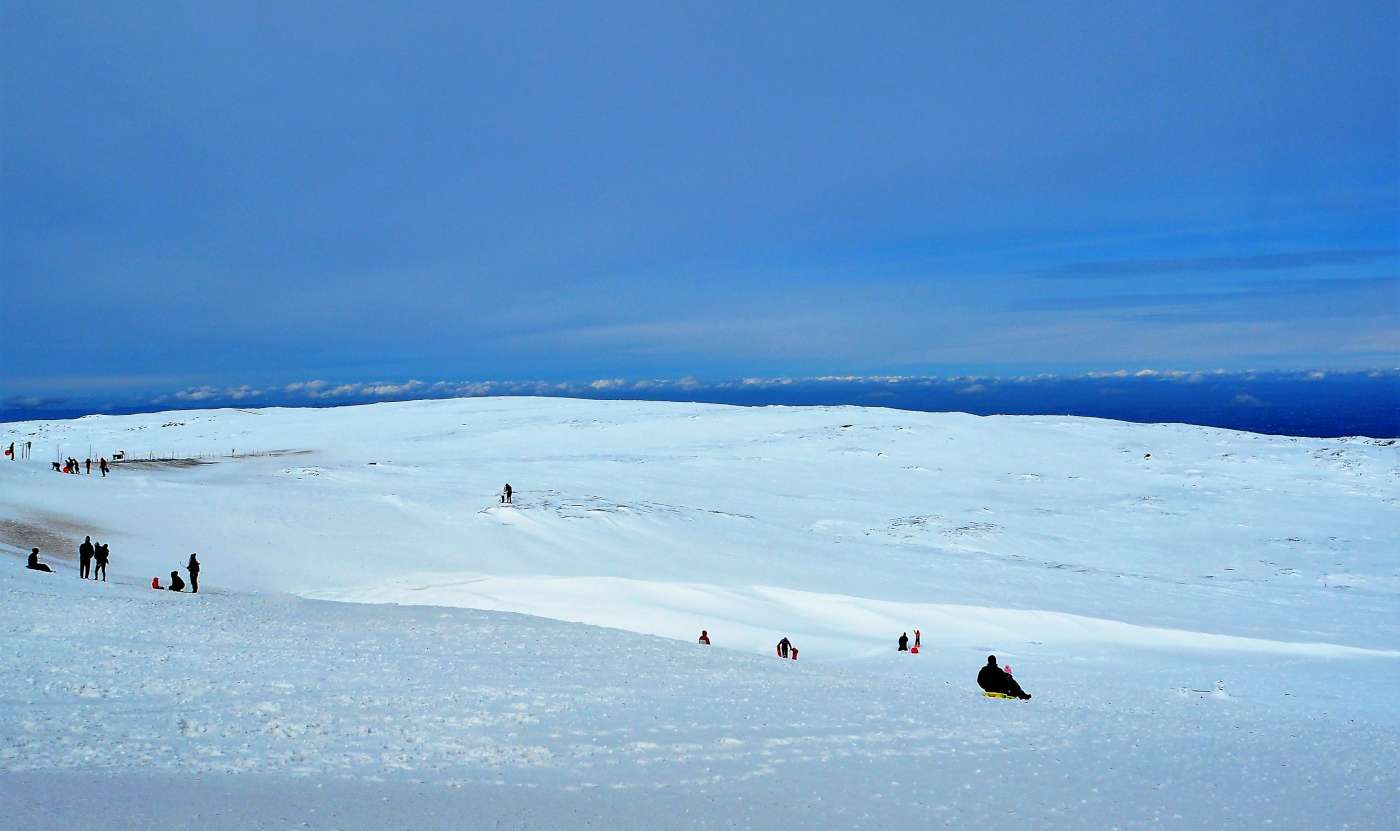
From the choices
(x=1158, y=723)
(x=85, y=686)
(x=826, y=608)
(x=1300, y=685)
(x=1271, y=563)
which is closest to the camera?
(x=85, y=686)

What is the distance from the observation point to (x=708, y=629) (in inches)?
1032

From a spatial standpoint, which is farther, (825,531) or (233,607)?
(825,531)

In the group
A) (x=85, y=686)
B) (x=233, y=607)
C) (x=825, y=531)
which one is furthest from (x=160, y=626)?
(x=825, y=531)

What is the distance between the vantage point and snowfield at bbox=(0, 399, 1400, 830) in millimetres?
10141

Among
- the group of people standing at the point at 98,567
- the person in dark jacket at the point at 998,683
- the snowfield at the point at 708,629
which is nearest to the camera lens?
the snowfield at the point at 708,629

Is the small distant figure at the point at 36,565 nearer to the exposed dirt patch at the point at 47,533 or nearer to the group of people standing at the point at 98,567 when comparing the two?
the group of people standing at the point at 98,567

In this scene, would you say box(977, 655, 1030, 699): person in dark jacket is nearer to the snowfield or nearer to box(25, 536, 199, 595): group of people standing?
the snowfield

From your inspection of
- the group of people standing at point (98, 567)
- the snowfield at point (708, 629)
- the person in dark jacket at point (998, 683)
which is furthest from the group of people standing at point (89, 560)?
the person in dark jacket at point (998, 683)

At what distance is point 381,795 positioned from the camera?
913 centimetres

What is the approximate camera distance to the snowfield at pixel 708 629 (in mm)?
10141

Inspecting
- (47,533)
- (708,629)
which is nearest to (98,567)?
(47,533)

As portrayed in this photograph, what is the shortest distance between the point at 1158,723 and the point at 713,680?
7552 mm

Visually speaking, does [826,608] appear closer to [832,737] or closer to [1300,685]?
[1300,685]

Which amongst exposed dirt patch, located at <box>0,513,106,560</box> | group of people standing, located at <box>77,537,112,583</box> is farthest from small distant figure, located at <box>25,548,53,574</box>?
exposed dirt patch, located at <box>0,513,106,560</box>
